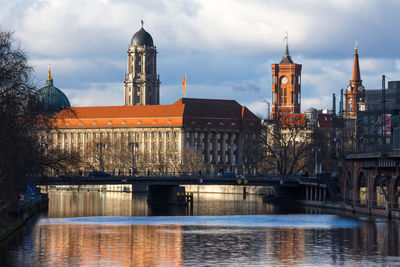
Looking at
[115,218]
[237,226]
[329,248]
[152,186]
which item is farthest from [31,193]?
[152,186]

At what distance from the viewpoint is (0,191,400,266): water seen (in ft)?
197

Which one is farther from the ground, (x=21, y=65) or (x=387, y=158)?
(x=21, y=65)

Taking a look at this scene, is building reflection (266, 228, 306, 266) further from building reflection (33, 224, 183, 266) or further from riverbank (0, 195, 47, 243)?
riverbank (0, 195, 47, 243)

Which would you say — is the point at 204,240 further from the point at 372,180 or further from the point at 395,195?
the point at 372,180

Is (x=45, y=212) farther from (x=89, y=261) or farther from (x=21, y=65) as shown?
(x=89, y=261)

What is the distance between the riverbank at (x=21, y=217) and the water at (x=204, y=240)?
104 cm

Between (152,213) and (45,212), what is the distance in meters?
13.3

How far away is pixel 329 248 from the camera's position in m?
68.2

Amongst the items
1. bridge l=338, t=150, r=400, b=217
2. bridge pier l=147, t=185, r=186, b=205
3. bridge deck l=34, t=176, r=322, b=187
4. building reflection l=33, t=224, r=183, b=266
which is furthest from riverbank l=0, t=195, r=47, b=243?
bridge l=338, t=150, r=400, b=217

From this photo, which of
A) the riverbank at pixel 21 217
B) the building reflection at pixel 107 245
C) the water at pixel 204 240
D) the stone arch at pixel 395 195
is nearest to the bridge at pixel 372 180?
the stone arch at pixel 395 195

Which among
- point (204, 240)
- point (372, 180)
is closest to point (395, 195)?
point (372, 180)

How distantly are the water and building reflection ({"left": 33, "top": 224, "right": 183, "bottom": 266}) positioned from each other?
62mm

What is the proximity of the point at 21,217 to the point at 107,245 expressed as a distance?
23.9 m

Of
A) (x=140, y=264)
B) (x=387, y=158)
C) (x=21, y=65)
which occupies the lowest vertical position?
(x=140, y=264)
